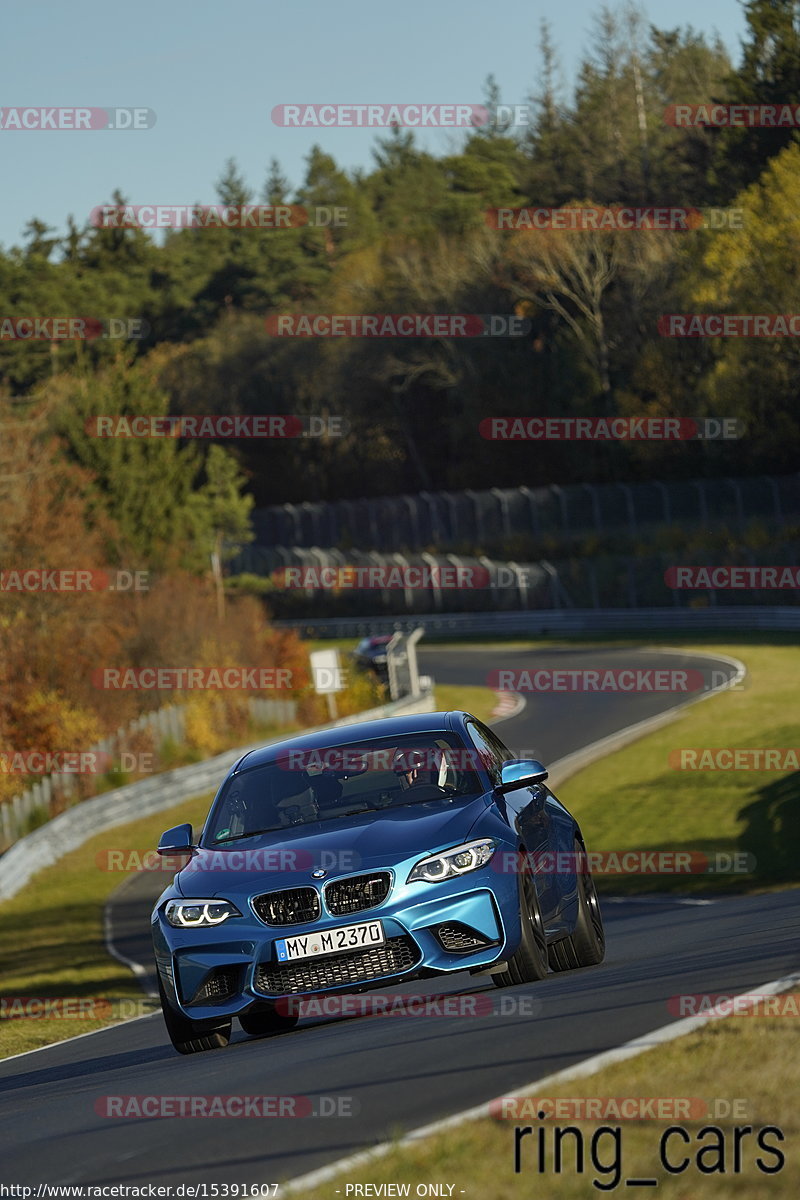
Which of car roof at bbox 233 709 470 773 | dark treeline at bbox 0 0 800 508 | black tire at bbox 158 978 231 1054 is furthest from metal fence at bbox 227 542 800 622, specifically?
black tire at bbox 158 978 231 1054

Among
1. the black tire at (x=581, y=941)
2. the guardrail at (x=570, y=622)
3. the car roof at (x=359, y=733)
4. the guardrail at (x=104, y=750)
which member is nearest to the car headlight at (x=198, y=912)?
the car roof at (x=359, y=733)

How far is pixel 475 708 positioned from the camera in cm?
4844

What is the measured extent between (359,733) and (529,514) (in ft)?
206

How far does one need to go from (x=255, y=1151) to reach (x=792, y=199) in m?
66.0

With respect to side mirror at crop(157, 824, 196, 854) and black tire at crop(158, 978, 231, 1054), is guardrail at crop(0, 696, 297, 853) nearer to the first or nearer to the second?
side mirror at crop(157, 824, 196, 854)

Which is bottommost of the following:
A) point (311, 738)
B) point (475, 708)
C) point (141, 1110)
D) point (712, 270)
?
point (475, 708)

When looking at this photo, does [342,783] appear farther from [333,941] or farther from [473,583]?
[473,583]

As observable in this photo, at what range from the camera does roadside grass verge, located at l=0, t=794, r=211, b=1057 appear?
16.7 metres

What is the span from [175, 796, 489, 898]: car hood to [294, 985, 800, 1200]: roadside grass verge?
2.88 meters

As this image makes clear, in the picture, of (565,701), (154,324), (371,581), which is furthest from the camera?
(154,324)

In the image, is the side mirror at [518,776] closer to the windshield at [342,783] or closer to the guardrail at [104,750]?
the windshield at [342,783]

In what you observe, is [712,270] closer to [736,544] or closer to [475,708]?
[736,544]

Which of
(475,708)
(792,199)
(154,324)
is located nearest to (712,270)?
(792,199)

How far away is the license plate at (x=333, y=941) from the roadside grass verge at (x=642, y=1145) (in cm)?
270
